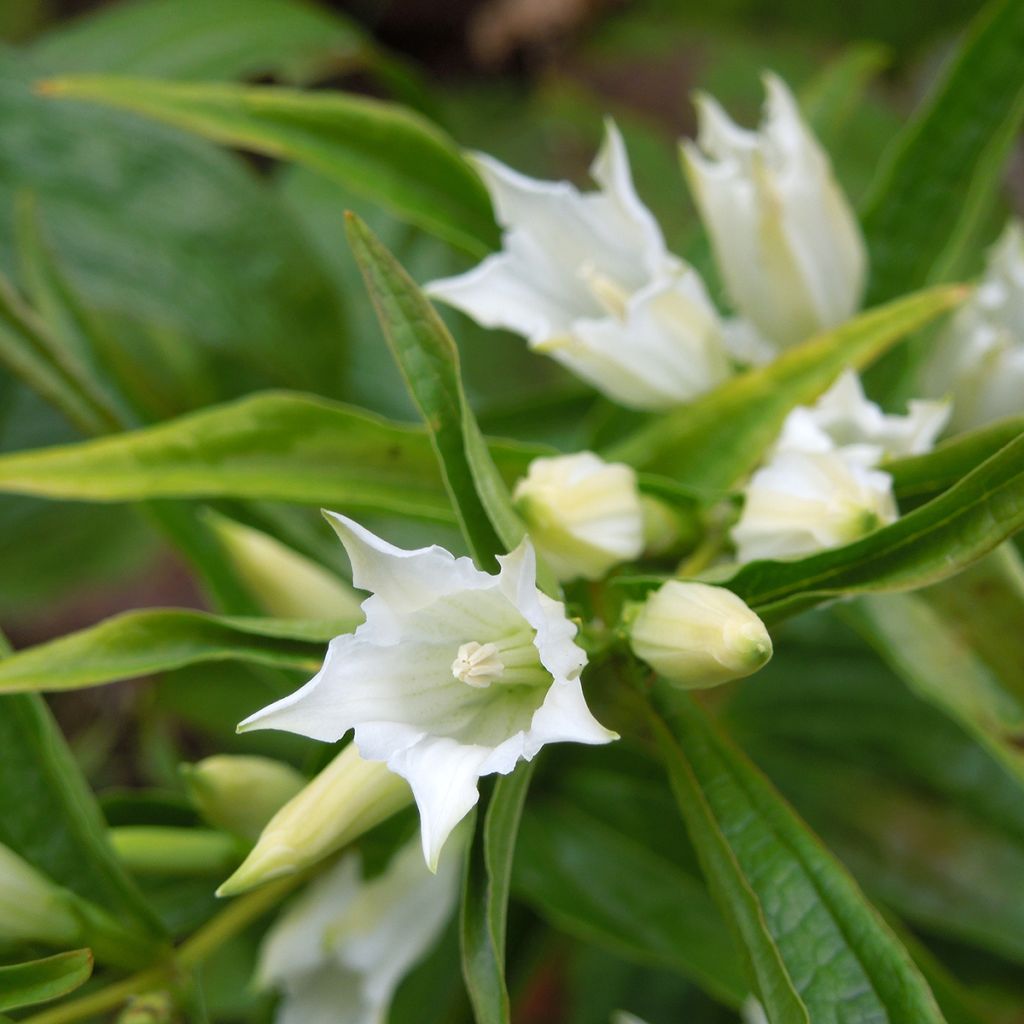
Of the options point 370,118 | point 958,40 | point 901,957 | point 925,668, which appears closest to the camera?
point 901,957

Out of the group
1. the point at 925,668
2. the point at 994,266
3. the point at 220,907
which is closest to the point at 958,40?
the point at 994,266

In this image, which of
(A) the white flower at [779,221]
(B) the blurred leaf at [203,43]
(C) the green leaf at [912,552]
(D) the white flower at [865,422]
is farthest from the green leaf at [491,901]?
(B) the blurred leaf at [203,43]

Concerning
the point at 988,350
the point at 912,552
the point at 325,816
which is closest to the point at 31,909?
the point at 325,816

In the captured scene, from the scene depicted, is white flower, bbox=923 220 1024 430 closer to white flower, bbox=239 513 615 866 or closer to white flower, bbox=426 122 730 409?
white flower, bbox=426 122 730 409

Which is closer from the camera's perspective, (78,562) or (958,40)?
(78,562)

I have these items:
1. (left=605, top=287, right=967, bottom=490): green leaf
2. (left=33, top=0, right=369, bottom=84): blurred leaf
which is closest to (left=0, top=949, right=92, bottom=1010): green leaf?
(left=605, top=287, right=967, bottom=490): green leaf

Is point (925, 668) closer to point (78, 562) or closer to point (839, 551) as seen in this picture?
point (839, 551)

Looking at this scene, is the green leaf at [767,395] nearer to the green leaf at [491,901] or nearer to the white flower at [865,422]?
the white flower at [865,422]

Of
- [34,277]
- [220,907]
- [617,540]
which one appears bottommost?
[220,907]

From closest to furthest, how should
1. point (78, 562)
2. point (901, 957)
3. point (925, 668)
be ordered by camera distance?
point (901, 957), point (925, 668), point (78, 562)
